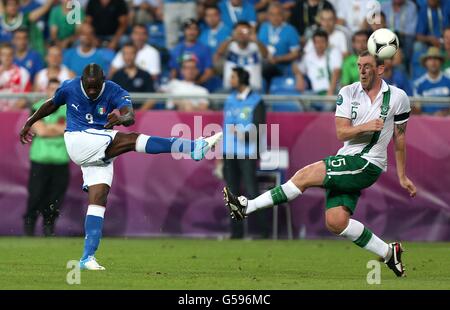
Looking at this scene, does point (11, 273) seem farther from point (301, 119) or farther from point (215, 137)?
point (301, 119)

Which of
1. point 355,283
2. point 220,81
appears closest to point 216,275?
point 355,283

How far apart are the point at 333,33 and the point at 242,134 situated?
9.53 feet

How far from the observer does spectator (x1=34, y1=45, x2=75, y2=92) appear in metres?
21.5

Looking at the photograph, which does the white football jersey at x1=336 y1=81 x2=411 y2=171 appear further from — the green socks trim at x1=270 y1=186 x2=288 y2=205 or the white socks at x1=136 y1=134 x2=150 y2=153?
the white socks at x1=136 y1=134 x2=150 y2=153

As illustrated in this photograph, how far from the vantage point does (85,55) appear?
72.4 feet

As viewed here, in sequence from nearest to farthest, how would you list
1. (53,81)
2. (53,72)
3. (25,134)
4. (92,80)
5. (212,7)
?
(92,80)
(25,134)
(53,81)
(53,72)
(212,7)

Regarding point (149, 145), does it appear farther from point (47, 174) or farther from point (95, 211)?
point (47, 174)

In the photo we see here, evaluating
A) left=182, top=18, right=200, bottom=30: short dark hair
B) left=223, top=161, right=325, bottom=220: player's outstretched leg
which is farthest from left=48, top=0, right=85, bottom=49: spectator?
left=223, top=161, right=325, bottom=220: player's outstretched leg

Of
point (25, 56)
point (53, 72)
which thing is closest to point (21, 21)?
point (25, 56)

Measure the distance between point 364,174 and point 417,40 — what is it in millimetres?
8704

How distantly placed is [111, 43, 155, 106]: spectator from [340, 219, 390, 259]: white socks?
8649 mm

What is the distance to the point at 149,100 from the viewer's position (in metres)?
20.7

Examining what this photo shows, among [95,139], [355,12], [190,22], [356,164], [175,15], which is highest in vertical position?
[175,15]

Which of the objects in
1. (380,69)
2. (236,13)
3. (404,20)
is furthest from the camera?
(236,13)
